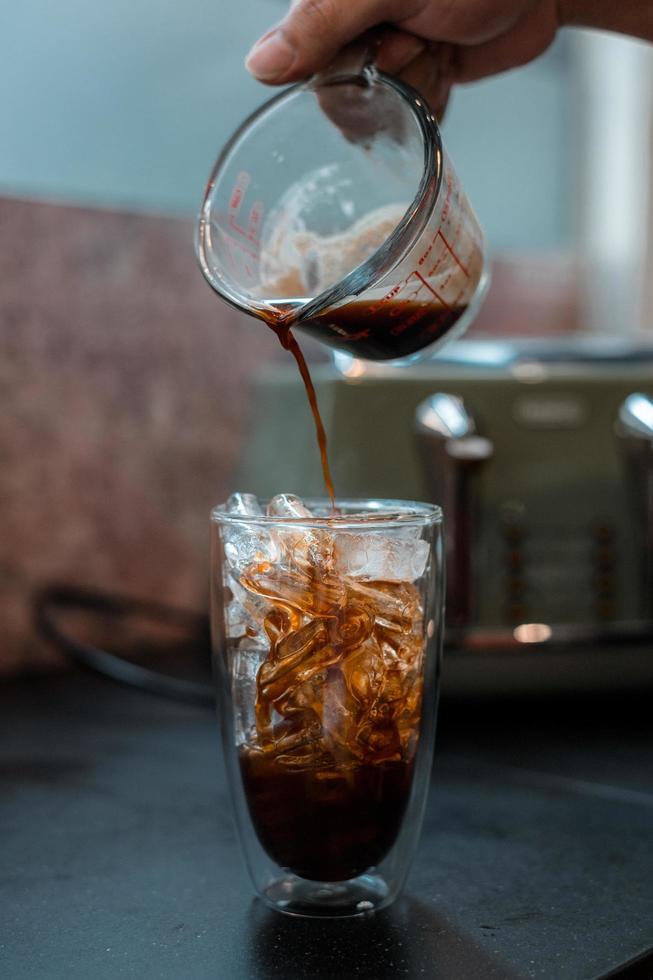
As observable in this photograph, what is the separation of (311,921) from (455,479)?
1.29 feet

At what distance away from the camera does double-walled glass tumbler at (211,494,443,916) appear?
52 cm

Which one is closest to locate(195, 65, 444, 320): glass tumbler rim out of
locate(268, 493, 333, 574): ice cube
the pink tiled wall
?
locate(268, 493, 333, 574): ice cube

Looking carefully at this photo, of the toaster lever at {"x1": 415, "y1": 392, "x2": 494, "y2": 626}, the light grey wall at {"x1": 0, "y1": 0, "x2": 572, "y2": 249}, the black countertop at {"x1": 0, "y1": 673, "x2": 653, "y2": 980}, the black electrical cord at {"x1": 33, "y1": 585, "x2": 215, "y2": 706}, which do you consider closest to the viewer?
the black countertop at {"x1": 0, "y1": 673, "x2": 653, "y2": 980}

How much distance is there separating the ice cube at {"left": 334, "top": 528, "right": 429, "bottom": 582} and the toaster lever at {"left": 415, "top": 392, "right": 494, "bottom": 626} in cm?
30

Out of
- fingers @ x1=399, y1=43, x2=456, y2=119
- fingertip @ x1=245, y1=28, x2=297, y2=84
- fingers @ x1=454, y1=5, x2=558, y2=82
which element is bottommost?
fingertip @ x1=245, y1=28, x2=297, y2=84

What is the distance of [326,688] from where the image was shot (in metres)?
0.52

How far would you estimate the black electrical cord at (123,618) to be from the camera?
97 centimetres

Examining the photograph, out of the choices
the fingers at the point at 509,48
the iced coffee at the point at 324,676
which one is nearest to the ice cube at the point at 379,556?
the iced coffee at the point at 324,676

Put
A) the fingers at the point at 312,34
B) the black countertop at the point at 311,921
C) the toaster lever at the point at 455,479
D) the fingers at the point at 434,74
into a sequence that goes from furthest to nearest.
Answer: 1. the toaster lever at the point at 455,479
2. the fingers at the point at 434,74
3. the fingers at the point at 312,34
4. the black countertop at the point at 311,921

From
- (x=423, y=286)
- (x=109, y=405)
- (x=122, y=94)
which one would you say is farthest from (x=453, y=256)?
(x=122, y=94)

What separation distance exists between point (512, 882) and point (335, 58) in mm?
480

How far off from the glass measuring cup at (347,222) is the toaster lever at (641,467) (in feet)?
0.81

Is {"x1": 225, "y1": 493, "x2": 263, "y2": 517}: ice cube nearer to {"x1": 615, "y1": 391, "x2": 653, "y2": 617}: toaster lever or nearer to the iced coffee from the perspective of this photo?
the iced coffee

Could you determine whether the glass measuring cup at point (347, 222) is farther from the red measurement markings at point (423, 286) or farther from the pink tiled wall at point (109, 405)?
the pink tiled wall at point (109, 405)
